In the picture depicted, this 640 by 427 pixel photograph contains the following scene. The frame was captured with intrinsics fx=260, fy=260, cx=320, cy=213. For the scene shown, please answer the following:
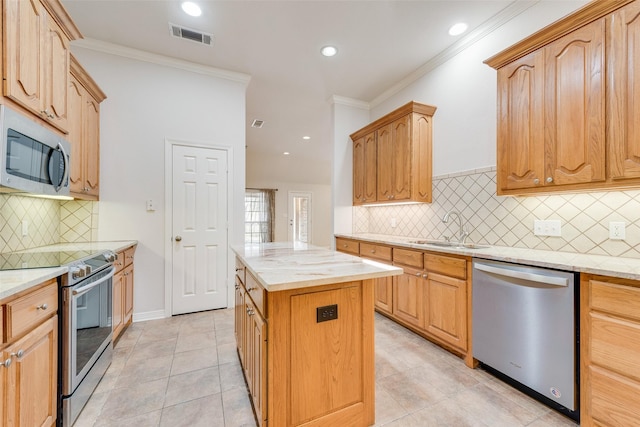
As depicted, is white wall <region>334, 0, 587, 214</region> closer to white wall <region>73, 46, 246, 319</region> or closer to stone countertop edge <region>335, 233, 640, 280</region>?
stone countertop edge <region>335, 233, 640, 280</region>

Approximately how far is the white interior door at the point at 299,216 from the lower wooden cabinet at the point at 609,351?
7255mm

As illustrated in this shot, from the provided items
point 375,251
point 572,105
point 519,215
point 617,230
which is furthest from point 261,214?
point 617,230

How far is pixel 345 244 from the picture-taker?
379 cm

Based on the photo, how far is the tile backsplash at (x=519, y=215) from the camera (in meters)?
1.75

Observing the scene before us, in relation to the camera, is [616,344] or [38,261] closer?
[616,344]

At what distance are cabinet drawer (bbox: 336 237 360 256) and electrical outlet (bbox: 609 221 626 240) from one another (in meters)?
2.26

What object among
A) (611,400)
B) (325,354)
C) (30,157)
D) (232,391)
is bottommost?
(232,391)

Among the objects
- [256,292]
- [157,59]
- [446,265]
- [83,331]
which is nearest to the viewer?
[256,292]

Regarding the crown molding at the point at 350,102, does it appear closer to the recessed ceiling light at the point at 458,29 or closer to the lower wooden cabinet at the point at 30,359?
Answer: the recessed ceiling light at the point at 458,29

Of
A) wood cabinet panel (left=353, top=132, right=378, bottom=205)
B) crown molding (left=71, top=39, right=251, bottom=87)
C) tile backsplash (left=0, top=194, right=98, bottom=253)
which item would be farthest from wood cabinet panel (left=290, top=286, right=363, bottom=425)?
crown molding (left=71, top=39, right=251, bottom=87)

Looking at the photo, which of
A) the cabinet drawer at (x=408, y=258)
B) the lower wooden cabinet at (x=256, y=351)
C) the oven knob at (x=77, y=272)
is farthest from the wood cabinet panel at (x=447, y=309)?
the oven knob at (x=77, y=272)

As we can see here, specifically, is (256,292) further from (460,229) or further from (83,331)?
(460,229)

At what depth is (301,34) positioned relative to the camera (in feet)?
8.94

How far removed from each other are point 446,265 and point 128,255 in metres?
3.17
